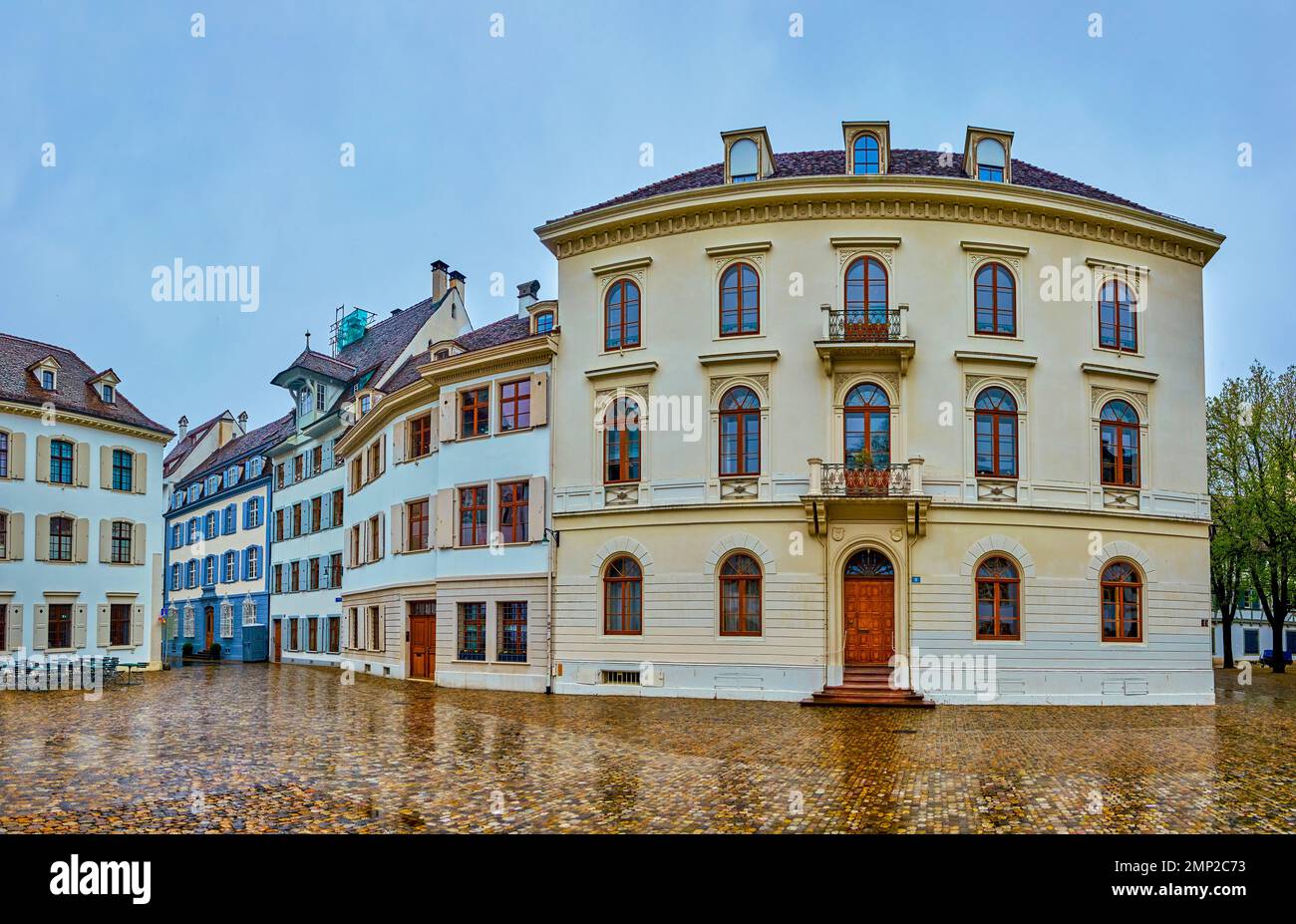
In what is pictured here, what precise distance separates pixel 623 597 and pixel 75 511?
2251 centimetres

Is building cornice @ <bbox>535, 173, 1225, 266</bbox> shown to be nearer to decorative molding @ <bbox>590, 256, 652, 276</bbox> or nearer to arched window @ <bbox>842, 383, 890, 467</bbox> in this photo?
decorative molding @ <bbox>590, 256, 652, 276</bbox>

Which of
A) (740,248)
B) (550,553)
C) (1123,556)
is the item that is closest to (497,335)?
(550,553)

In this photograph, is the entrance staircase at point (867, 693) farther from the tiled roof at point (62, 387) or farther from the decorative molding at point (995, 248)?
the tiled roof at point (62, 387)

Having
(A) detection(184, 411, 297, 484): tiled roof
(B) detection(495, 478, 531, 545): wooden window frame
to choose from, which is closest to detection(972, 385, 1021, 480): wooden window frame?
(B) detection(495, 478, 531, 545): wooden window frame

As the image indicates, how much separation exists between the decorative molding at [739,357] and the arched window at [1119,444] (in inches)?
347

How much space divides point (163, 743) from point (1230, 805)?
51.7 feet

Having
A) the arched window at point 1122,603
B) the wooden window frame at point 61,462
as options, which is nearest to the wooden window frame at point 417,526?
the wooden window frame at point 61,462

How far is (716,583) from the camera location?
2727 cm

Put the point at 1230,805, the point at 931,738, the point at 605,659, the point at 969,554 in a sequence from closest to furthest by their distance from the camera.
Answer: the point at 1230,805 < the point at 931,738 < the point at 969,554 < the point at 605,659

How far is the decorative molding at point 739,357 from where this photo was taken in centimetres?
2720

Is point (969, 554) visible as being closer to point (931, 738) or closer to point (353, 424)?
point (931, 738)

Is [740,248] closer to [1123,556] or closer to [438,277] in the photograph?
[1123,556]

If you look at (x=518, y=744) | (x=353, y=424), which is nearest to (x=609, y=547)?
(x=518, y=744)

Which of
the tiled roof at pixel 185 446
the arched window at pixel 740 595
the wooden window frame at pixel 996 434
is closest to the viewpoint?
the wooden window frame at pixel 996 434
